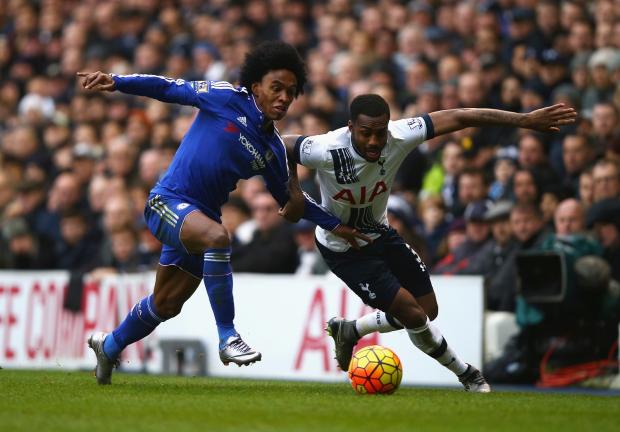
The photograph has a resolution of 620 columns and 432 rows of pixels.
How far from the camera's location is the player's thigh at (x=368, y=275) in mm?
9352

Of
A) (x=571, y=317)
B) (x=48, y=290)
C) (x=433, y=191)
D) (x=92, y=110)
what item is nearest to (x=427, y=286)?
(x=571, y=317)

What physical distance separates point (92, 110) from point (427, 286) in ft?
38.9

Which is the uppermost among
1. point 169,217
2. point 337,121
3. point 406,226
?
point 337,121

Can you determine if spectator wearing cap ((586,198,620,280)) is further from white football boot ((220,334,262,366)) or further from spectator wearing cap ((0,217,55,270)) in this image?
spectator wearing cap ((0,217,55,270))

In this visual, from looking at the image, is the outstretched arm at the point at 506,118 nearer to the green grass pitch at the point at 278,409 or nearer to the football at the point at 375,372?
the football at the point at 375,372

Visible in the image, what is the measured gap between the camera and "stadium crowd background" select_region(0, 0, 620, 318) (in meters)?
13.4

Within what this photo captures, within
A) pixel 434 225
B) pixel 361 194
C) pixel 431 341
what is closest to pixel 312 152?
pixel 361 194

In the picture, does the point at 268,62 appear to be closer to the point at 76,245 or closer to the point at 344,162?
the point at 344,162

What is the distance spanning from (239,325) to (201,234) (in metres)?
5.04

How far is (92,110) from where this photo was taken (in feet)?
67.3

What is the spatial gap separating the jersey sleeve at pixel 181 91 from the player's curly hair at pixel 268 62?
20 cm

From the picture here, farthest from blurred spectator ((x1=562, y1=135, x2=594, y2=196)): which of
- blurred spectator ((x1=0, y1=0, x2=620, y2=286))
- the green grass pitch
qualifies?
the green grass pitch

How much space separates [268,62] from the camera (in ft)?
30.0

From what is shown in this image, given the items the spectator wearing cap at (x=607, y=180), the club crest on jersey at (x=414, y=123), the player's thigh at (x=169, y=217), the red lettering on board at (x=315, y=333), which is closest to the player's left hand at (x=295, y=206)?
the player's thigh at (x=169, y=217)
